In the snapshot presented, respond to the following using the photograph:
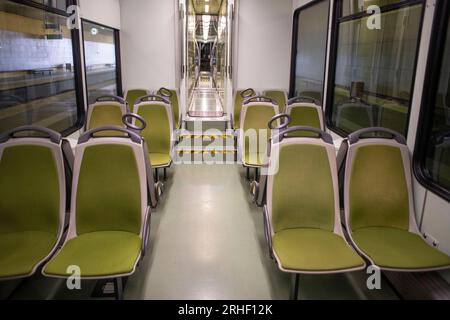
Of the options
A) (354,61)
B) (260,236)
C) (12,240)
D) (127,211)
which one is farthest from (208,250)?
(354,61)

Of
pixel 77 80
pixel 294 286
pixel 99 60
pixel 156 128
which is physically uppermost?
pixel 99 60

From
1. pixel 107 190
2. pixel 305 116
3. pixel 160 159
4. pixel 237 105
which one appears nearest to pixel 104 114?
pixel 160 159

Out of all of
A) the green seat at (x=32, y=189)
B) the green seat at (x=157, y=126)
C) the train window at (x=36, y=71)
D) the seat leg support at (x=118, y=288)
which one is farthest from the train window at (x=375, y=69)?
the train window at (x=36, y=71)

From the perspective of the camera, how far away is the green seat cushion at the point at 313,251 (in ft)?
6.39

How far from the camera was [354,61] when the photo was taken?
3.89m

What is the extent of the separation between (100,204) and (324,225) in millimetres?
1469

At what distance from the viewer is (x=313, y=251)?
208 centimetres

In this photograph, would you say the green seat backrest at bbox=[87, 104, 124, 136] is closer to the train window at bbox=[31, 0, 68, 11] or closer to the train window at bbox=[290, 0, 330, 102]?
the train window at bbox=[31, 0, 68, 11]

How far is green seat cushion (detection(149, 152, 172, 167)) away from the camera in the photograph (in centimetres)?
383

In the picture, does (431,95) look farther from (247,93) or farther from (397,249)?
(247,93)

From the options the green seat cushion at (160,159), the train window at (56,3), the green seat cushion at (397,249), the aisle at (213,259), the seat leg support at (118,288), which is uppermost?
the train window at (56,3)

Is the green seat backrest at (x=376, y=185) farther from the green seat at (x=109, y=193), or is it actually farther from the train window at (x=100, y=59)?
the train window at (x=100, y=59)

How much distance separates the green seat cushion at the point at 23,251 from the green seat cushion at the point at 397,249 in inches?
72.6

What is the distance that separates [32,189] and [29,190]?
19mm
